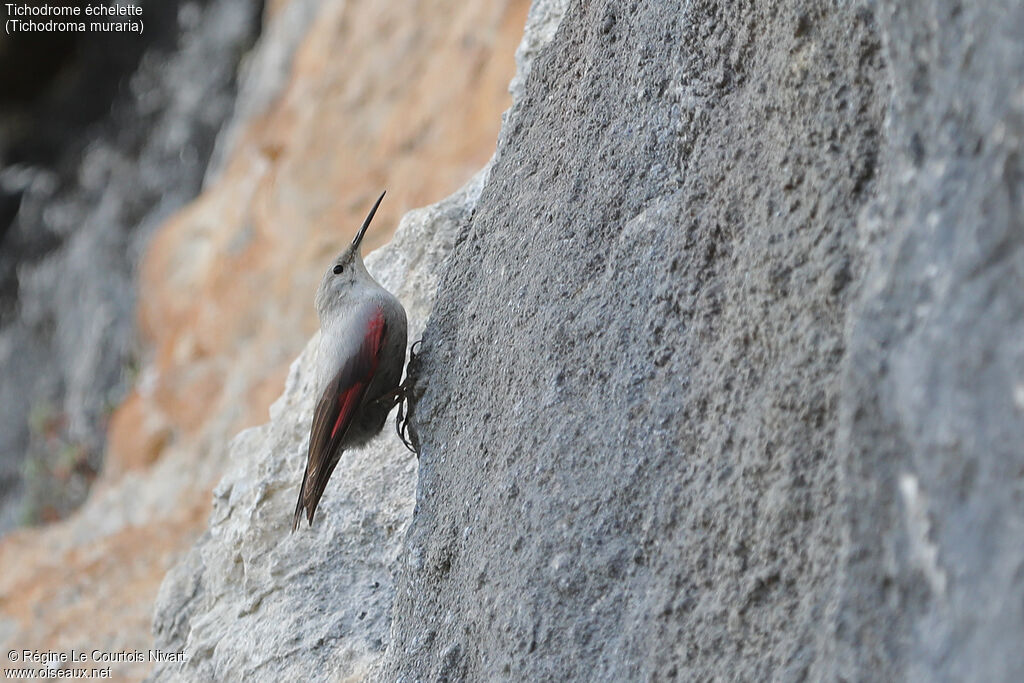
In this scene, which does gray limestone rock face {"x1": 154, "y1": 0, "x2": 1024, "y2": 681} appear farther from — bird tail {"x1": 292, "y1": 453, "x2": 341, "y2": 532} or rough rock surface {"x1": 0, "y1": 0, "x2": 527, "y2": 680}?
rough rock surface {"x1": 0, "y1": 0, "x2": 527, "y2": 680}

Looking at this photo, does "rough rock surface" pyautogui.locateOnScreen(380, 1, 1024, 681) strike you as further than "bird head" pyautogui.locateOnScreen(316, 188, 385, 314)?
No

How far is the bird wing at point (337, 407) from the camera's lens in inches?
109

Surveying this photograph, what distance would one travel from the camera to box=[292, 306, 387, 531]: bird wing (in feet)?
9.11

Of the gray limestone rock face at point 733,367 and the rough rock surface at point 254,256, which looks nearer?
the gray limestone rock face at point 733,367

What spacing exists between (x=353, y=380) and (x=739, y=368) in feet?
4.69

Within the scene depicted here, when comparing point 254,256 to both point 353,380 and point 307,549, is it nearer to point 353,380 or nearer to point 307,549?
Result: point 307,549

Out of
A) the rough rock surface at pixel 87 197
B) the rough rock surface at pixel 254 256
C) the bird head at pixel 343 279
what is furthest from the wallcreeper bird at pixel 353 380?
the rough rock surface at pixel 87 197

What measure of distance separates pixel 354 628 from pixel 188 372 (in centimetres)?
515

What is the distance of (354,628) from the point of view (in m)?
2.99

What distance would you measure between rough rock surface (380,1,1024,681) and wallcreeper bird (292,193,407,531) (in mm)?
290

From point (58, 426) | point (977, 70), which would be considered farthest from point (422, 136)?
point (977, 70)

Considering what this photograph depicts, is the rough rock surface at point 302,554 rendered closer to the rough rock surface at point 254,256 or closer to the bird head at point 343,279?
the bird head at point 343,279

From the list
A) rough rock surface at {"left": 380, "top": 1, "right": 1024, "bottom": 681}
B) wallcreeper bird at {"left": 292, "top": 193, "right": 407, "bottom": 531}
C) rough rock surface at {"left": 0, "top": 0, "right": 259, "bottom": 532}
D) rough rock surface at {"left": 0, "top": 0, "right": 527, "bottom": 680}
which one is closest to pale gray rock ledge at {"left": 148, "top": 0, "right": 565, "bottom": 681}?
wallcreeper bird at {"left": 292, "top": 193, "right": 407, "bottom": 531}

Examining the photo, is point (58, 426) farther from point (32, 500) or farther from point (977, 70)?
point (977, 70)
